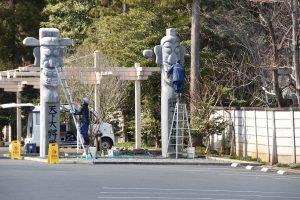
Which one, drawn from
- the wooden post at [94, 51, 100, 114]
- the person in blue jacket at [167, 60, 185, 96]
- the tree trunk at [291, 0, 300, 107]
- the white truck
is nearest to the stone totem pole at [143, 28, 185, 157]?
the person in blue jacket at [167, 60, 185, 96]

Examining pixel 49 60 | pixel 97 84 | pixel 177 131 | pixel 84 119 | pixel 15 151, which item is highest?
pixel 49 60

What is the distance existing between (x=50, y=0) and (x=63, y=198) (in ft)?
135

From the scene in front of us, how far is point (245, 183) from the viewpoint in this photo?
68.2 ft

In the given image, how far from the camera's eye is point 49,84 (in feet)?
104

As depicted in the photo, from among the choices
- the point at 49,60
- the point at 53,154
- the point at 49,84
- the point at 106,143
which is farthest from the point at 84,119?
the point at 106,143

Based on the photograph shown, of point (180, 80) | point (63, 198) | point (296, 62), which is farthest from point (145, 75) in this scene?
point (63, 198)

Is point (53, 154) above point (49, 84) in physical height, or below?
below

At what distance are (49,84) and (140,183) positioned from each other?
1249 cm

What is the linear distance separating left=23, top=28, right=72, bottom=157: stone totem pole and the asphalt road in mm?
5065

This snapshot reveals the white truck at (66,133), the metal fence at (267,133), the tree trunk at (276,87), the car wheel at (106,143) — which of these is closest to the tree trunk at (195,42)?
the metal fence at (267,133)

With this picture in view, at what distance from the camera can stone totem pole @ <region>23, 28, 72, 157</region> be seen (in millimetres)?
31438

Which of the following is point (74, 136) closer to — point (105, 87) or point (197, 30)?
point (105, 87)

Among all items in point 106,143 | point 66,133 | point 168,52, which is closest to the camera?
point 168,52

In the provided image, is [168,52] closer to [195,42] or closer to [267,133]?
[267,133]
